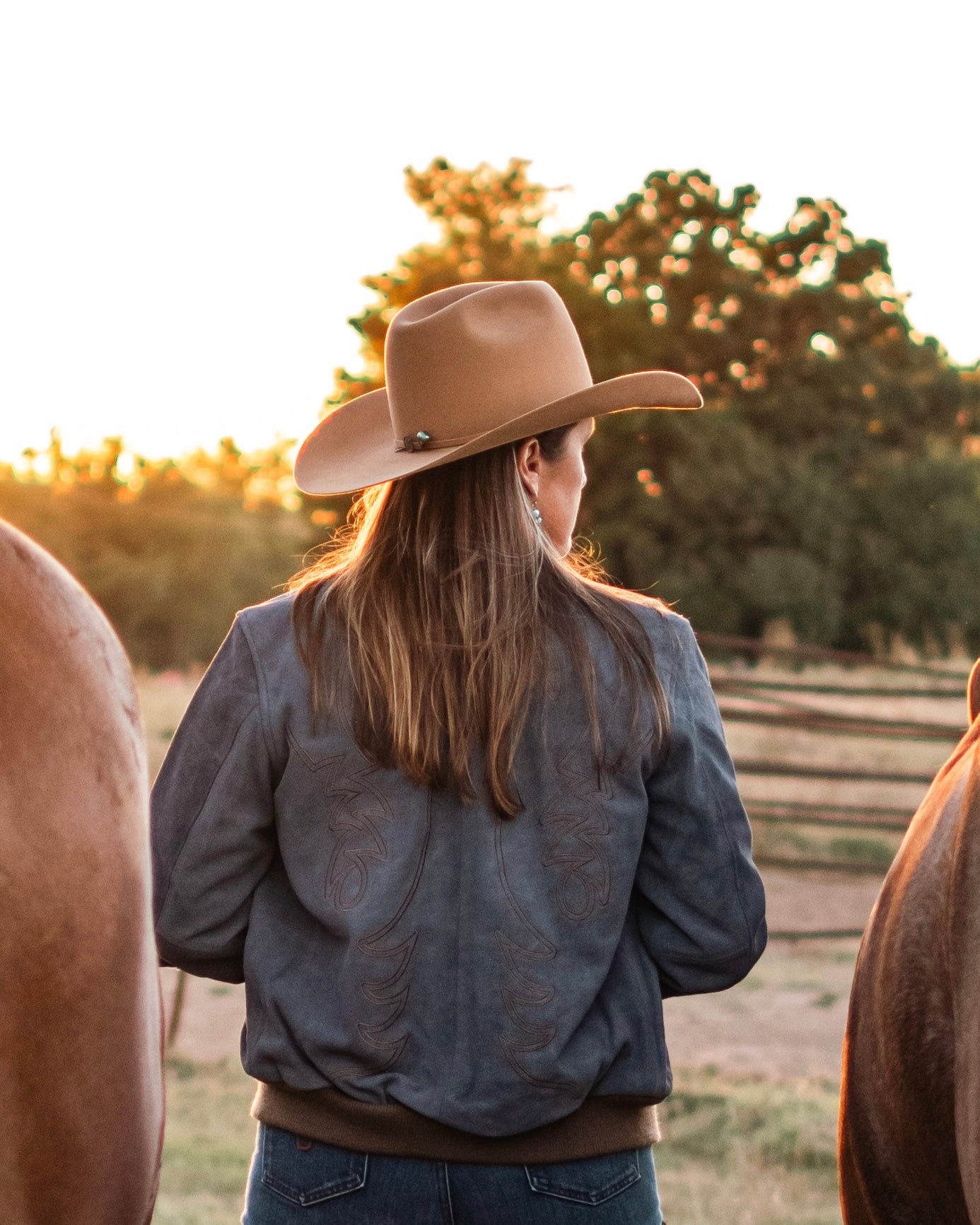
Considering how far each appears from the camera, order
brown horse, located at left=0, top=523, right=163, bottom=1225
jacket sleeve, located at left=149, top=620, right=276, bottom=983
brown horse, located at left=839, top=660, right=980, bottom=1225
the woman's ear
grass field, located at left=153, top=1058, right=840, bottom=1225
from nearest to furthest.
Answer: brown horse, located at left=0, top=523, right=163, bottom=1225, brown horse, located at left=839, top=660, right=980, bottom=1225, jacket sleeve, located at left=149, top=620, right=276, bottom=983, the woman's ear, grass field, located at left=153, top=1058, right=840, bottom=1225

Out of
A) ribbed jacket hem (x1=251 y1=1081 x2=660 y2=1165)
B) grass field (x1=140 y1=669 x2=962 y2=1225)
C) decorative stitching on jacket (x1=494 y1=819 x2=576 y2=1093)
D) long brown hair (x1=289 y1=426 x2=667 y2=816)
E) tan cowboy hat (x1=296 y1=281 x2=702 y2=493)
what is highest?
tan cowboy hat (x1=296 y1=281 x2=702 y2=493)

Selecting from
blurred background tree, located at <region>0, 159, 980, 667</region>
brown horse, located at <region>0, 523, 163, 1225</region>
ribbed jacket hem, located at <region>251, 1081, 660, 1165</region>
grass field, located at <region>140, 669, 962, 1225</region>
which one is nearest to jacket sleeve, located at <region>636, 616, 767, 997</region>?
ribbed jacket hem, located at <region>251, 1081, 660, 1165</region>

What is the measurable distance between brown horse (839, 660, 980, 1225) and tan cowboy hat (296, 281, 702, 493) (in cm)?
61

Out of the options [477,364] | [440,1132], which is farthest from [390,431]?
[440,1132]

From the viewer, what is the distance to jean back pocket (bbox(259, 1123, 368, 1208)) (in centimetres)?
141

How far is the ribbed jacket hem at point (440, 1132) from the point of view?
1396 mm

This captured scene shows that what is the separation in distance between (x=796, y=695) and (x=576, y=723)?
49.5 ft

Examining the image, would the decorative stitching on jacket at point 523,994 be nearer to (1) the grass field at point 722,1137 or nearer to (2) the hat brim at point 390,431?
(2) the hat brim at point 390,431

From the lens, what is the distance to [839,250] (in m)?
31.0

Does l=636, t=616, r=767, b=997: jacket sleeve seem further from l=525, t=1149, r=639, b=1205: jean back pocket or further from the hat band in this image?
the hat band

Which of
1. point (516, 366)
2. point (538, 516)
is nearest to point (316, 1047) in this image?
point (538, 516)

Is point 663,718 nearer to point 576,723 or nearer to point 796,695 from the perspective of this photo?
point 576,723

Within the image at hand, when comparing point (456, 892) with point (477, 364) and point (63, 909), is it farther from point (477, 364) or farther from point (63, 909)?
point (477, 364)

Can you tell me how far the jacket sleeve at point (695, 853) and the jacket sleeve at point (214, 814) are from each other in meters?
0.45
